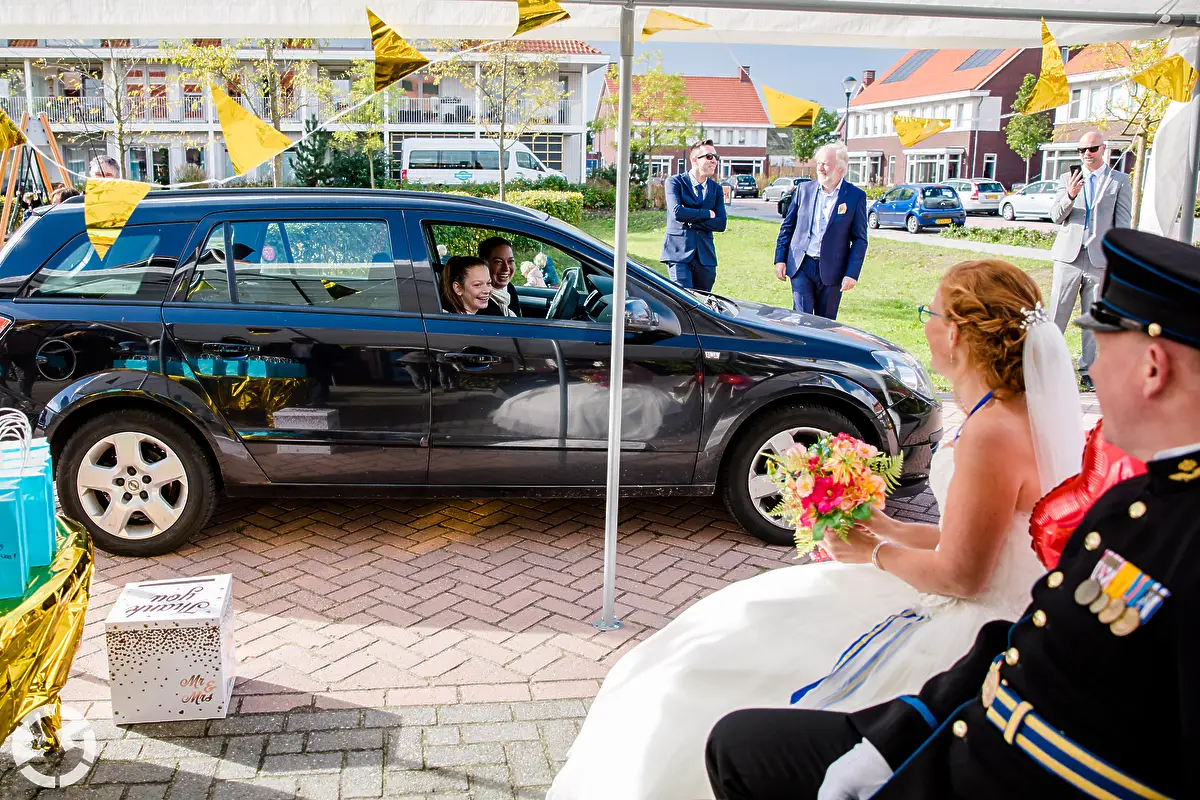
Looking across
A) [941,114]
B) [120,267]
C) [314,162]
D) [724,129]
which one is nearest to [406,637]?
[120,267]

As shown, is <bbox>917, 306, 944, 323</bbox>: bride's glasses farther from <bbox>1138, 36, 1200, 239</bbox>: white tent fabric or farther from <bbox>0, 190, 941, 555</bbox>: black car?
<bbox>1138, 36, 1200, 239</bbox>: white tent fabric

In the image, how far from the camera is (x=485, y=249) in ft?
19.6

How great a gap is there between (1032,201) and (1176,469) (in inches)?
1446

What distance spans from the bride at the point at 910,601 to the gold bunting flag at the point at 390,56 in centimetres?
225

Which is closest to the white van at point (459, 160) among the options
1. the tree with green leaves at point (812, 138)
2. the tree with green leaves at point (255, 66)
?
the tree with green leaves at point (255, 66)

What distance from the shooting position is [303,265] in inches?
206

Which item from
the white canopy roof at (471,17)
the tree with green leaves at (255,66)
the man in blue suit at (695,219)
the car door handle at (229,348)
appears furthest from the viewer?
the tree with green leaves at (255,66)

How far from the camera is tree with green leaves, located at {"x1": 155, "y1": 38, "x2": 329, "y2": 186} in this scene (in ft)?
58.2

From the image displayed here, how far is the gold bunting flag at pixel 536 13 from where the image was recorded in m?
3.82

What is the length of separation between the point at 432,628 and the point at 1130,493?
11.1ft

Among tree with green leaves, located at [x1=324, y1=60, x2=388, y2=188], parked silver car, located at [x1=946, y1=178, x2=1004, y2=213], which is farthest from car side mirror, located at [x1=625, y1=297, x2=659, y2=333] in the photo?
parked silver car, located at [x1=946, y1=178, x2=1004, y2=213]

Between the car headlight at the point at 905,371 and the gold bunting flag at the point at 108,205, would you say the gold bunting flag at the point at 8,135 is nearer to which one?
the gold bunting flag at the point at 108,205

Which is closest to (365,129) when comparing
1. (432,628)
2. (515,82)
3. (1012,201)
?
(515,82)

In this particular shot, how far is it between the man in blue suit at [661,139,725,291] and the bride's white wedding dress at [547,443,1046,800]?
6252mm
